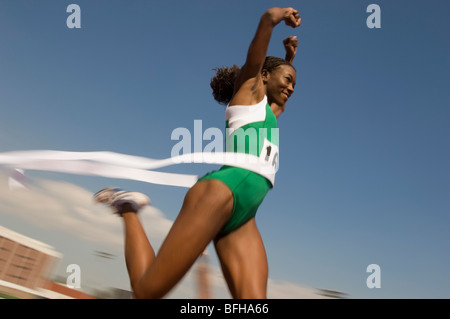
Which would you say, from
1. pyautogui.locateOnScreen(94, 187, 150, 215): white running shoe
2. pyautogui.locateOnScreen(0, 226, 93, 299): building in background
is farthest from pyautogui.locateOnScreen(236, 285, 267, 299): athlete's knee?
pyautogui.locateOnScreen(0, 226, 93, 299): building in background

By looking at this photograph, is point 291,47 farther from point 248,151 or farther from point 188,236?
point 188,236

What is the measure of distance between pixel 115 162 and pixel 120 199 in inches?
20.9

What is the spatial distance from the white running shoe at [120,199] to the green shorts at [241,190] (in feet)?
2.18

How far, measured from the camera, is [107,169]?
2459mm

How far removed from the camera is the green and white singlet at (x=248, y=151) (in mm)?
2561

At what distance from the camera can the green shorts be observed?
2523 mm

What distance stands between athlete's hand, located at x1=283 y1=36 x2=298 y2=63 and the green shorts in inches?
62.6

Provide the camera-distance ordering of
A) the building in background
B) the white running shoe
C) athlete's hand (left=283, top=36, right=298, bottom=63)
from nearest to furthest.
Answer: the white running shoe, athlete's hand (left=283, top=36, right=298, bottom=63), the building in background

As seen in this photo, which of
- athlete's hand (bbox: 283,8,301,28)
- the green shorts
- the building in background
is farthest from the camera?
the building in background

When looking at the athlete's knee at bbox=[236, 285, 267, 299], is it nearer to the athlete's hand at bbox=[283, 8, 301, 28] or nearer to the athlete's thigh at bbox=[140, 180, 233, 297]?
the athlete's thigh at bbox=[140, 180, 233, 297]

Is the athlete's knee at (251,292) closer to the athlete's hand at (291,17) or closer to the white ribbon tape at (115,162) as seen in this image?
the white ribbon tape at (115,162)

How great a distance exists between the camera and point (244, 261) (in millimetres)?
2691
